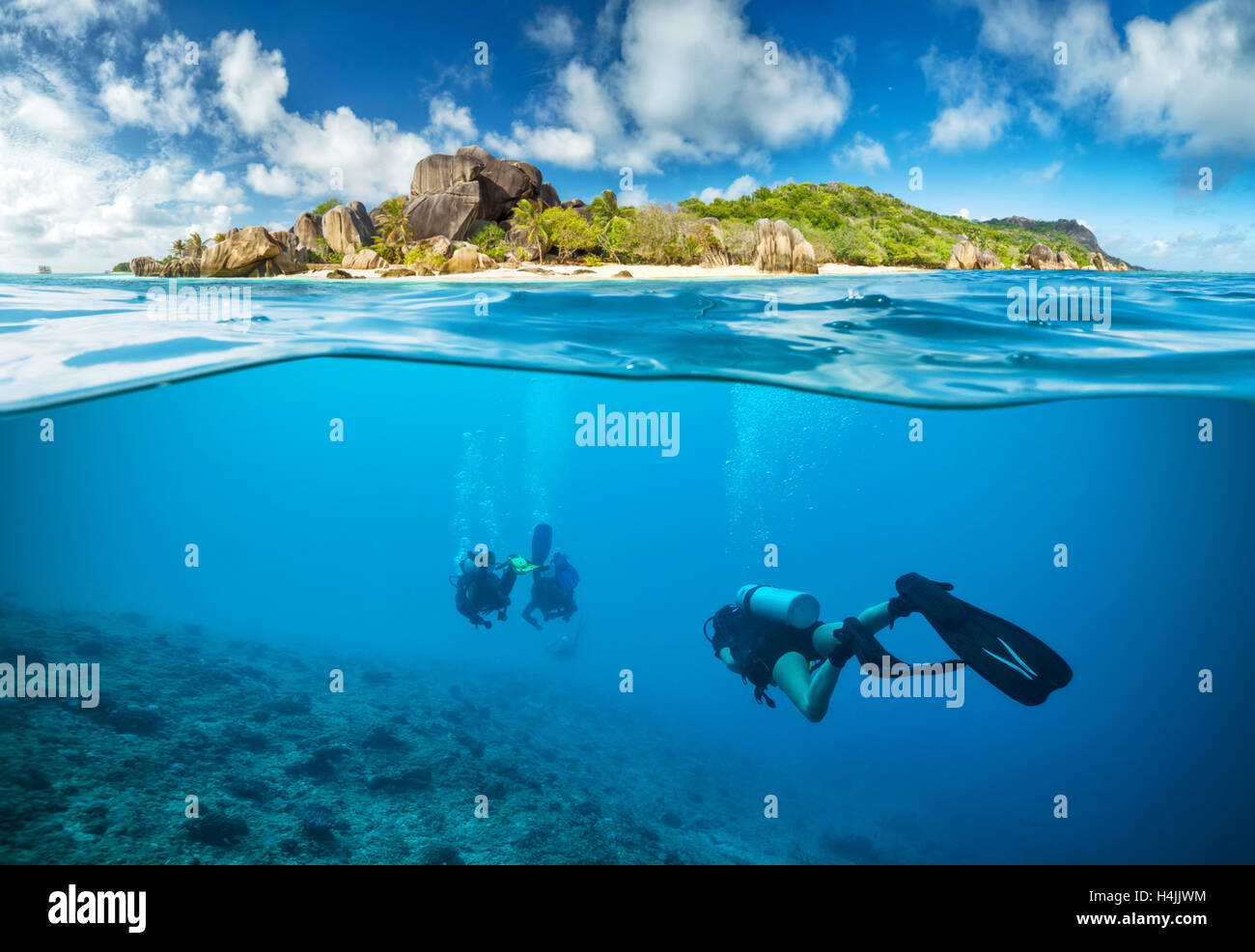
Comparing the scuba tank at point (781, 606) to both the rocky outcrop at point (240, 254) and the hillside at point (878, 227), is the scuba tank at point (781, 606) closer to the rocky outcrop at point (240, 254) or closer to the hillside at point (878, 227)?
the rocky outcrop at point (240, 254)

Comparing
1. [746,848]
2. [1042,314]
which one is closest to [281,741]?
[746,848]

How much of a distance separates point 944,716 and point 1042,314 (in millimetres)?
21285

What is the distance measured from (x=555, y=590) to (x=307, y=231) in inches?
1769

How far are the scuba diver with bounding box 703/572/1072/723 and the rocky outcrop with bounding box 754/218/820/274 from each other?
1049 inches

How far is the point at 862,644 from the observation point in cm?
513

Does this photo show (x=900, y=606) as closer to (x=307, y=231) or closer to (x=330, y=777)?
(x=330, y=777)

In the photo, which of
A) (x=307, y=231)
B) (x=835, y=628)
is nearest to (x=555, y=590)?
(x=835, y=628)

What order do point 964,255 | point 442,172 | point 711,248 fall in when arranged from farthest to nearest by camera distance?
point 442,172 → point 964,255 → point 711,248

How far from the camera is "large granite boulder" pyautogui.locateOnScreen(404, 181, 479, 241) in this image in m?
41.5

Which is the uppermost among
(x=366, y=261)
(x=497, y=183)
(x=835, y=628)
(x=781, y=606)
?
(x=497, y=183)

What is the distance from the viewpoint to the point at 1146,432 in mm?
20281

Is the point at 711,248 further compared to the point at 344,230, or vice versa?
the point at 344,230

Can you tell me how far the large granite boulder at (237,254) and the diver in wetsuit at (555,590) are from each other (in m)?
26.5

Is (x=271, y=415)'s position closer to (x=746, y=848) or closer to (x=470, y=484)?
(x=746, y=848)
